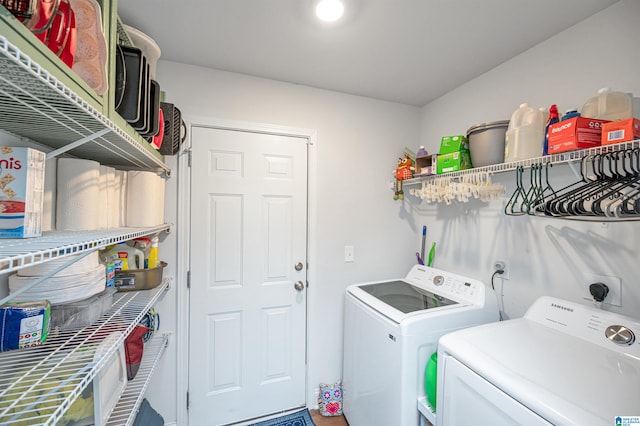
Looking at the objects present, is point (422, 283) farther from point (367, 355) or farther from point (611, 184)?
point (611, 184)

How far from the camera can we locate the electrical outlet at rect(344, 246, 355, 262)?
6.91 ft

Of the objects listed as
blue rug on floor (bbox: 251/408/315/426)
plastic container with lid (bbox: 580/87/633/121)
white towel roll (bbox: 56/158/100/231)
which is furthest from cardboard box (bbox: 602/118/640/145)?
blue rug on floor (bbox: 251/408/315/426)

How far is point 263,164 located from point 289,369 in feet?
5.18

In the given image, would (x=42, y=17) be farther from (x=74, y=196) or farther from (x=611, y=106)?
→ (x=611, y=106)

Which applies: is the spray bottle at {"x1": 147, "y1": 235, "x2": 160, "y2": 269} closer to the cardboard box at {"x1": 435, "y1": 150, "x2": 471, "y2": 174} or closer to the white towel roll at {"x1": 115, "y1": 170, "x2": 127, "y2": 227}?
the white towel roll at {"x1": 115, "y1": 170, "x2": 127, "y2": 227}

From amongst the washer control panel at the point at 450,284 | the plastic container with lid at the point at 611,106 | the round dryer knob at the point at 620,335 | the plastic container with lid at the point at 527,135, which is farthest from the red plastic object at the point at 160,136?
the round dryer knob at the point at 620,335

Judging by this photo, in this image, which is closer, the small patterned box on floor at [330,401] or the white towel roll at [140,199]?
the white towel roll at [140,199]

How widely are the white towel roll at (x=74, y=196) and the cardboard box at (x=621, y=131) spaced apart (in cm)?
197

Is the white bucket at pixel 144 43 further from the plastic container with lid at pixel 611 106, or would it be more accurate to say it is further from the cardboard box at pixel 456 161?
the plastic container with lid at pixel 611 106

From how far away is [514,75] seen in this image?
1579mm

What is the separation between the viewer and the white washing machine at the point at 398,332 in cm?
129

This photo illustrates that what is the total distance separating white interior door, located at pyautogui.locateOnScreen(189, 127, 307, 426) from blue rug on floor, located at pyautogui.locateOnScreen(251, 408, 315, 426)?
2.4 inches

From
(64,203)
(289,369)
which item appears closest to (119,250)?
(64,203)

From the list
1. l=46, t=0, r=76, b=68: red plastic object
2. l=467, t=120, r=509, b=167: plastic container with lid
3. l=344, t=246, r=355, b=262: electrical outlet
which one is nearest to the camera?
l=46, t=0, r=76, b=68: red plastic object
